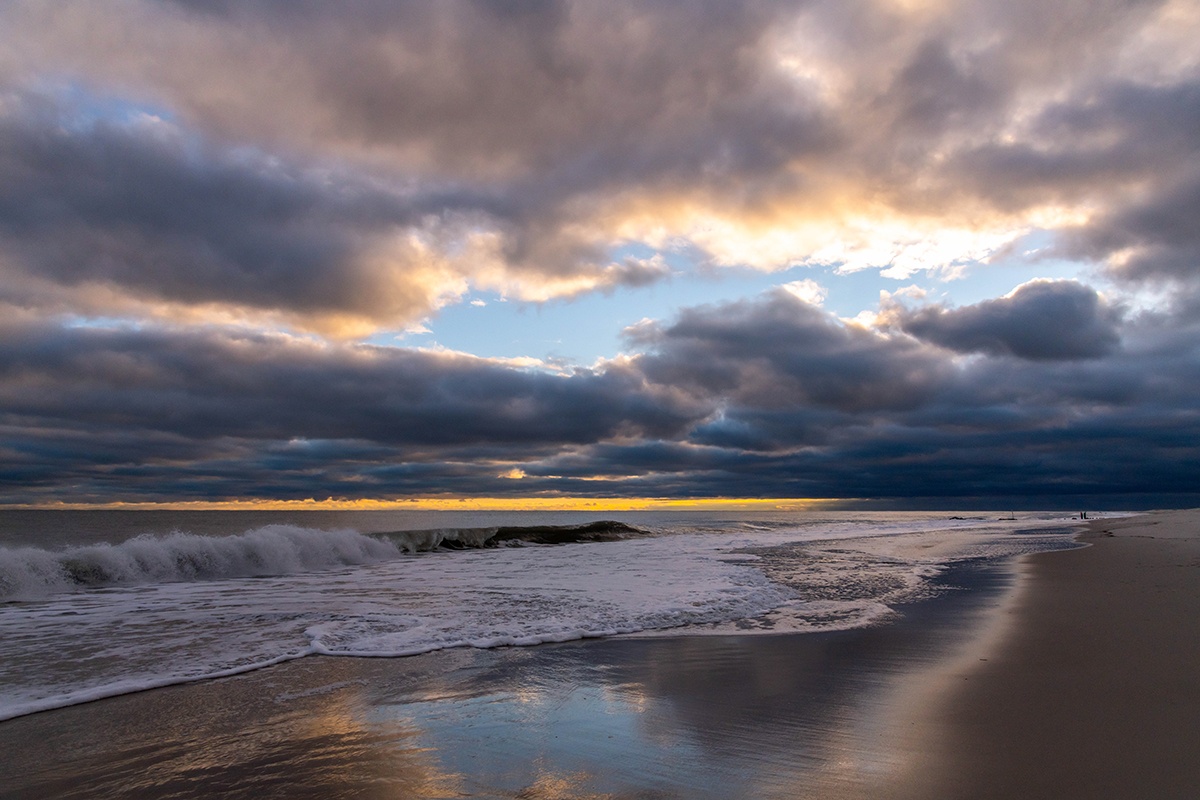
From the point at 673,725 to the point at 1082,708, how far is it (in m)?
3.28

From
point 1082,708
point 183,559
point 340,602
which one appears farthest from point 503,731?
point 183,559

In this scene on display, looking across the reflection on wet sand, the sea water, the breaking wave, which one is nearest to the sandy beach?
the reflection on wet sand

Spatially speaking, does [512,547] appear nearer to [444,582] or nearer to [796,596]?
[444,582]

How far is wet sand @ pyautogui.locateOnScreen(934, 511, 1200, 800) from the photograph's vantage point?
3.89 metres

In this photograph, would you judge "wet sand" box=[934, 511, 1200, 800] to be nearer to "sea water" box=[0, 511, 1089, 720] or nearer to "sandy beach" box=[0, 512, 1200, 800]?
"sandy beach" box=[0, 512, 1200, 800]

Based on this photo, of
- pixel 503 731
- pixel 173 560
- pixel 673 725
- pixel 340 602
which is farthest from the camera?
pixel 173 560

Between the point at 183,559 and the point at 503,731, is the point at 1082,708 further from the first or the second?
the point at 183,559

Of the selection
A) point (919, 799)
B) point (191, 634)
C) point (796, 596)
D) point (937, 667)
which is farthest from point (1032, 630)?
point (191, 634)

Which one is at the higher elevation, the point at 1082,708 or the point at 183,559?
the point at 1082,708

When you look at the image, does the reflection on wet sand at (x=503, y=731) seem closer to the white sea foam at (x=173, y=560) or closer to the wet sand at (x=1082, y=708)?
the wet sand at (x=1082, y=708)

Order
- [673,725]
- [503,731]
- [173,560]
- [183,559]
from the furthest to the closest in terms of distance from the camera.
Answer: [183,559], [173,560], [673,725], [503,731]

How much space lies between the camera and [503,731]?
511cm

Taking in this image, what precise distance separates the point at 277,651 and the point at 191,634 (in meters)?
2.20

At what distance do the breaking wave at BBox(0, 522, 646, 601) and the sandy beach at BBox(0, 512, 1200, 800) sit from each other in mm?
12431
